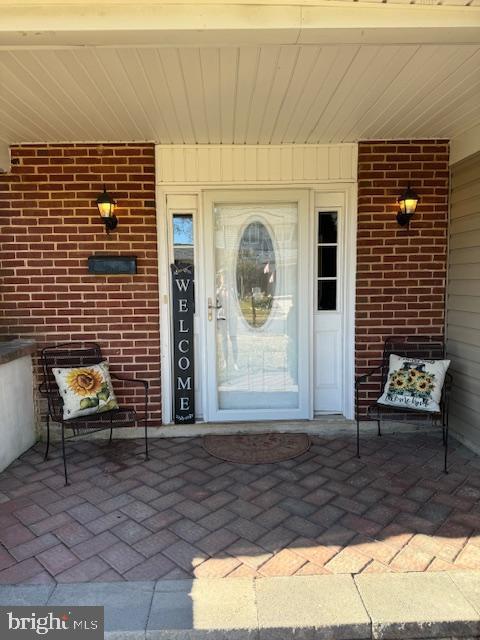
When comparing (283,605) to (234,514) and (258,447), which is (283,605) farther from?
(258,447)

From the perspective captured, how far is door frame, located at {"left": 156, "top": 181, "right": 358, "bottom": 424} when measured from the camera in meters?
3.44

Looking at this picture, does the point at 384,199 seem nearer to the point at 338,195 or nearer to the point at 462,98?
the point at 338,195

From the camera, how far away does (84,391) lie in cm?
305

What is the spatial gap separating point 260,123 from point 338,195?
3.05 ft

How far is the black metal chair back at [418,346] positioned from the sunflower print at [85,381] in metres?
2.27

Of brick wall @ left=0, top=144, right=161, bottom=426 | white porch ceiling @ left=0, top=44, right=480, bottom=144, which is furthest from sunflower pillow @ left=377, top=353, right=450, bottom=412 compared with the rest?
brick wall @ left=0, top=144, right=161, bottom=426

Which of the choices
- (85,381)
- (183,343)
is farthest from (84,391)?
(183,343)

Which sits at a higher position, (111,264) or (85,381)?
(111,264)

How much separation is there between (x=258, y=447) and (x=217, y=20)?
268 cm

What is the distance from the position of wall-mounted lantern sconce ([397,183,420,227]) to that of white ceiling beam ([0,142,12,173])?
3.07 m

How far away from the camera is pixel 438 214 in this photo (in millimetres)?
3445

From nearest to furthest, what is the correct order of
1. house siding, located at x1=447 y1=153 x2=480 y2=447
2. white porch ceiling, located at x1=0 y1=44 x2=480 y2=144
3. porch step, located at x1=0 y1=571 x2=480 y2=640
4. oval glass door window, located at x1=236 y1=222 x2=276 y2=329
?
porch step, located at x1=0 y1=571 x2=480 y2=640, white porch ceiling, located at x1=0 y1=44 x2=480 y2=144, house siding, located at x1=447 y1=153 x2=480 y2=447, oval glass door window, located at x1=236 y1=222 x2=276 y2=329

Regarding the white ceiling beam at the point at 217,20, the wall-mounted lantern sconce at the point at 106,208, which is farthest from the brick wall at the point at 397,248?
the wall-mounted lantern sconce at the point at 106,208

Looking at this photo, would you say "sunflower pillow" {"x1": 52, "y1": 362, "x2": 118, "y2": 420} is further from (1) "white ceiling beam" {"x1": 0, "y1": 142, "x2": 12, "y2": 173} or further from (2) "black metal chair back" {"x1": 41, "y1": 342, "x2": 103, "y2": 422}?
(1) "white ceiling beam" {"x1": 0, "y1": 142, "x2": 12, "y2": 173}
